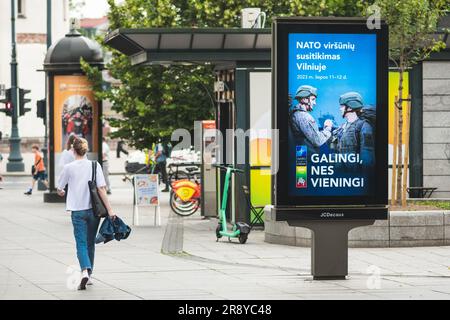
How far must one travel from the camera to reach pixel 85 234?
44.2ft

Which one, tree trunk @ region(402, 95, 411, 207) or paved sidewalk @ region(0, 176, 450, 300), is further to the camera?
tree trunk @ region(402, 95, 411, 207)

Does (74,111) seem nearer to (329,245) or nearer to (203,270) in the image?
(203,270)

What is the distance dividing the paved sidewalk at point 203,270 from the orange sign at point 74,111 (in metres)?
8.13

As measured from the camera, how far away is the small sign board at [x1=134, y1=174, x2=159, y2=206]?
2252cm

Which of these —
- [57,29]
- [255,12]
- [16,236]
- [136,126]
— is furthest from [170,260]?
[57,29]

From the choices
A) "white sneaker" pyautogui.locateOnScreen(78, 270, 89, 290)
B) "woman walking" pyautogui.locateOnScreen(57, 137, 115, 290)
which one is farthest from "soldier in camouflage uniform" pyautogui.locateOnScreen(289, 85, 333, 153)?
"white sneaker" pyautogui.locateOnScreen(78, 270, 89, 290)

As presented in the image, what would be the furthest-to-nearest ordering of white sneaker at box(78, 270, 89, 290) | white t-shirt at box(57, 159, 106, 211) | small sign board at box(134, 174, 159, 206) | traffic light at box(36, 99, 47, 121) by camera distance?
traffic light at box(36, 99, 47, 121)
small sign board at box(134, 174, 159, 206)
white t-shirt at box(57, 159, 106, 211)
white sneaker at box(78, 270, 89, 290)

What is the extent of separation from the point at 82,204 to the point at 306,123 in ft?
8.45

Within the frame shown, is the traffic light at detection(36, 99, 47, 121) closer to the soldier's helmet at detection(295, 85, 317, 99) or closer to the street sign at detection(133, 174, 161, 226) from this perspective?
the street sign at detection(133, 174, 161, 226)

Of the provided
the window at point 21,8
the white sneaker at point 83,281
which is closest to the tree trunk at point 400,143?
the white sneaker at point 83,281

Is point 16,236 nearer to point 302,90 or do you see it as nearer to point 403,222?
point 403,222

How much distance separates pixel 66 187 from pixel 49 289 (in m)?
1.38

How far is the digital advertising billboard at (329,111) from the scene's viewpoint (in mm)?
13586

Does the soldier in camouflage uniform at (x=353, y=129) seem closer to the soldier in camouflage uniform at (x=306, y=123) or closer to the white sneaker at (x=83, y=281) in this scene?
the soldier in camouflage uniform at (x=306, y=123)
